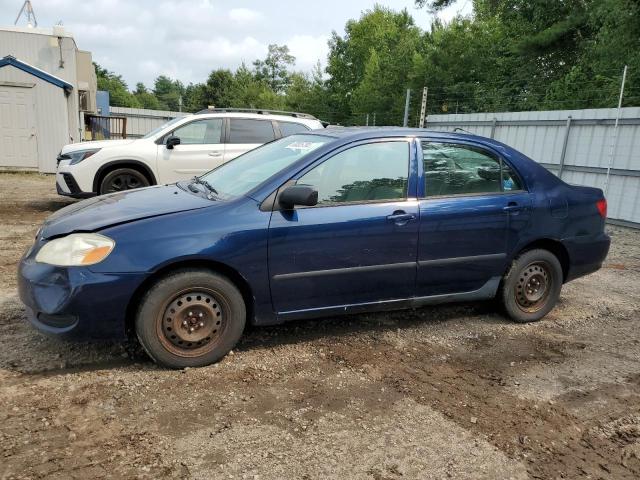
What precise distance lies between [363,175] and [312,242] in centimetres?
72

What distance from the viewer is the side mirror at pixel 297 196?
139 inches

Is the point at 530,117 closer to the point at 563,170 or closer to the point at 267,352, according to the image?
the point at 563,170

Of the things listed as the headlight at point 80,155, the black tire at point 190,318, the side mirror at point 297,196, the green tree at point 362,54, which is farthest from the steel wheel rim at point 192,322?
the green tree at point 362,54

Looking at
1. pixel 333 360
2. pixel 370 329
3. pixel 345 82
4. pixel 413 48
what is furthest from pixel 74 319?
pixel 345 82

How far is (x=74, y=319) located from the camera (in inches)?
127

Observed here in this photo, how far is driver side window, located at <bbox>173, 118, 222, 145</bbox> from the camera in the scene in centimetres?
855

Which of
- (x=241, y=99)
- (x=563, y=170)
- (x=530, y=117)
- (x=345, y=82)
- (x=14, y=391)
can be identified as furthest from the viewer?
(x=241, y=99)

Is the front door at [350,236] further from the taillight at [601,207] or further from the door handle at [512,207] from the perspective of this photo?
the taillight at [601,207]

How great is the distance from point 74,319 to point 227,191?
1.41 m

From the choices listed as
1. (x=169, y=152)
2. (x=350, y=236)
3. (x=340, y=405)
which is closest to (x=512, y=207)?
(x=350, y=236)

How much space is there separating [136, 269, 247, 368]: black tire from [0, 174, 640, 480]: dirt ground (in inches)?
5.5

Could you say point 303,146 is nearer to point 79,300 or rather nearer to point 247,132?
point 79,300

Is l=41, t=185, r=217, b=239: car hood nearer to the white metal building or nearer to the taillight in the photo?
the taillight

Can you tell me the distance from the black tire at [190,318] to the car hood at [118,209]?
50 cm
